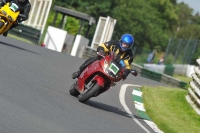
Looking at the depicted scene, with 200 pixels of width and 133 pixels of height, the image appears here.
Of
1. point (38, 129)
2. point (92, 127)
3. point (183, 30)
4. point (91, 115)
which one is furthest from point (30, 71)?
point (183, 30)

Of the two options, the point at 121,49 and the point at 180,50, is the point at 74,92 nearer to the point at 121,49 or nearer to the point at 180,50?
the point at 121,49

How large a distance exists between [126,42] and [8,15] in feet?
22.4

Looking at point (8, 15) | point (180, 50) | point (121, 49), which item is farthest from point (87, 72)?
point (180, 50)

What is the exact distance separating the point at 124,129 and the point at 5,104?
2811 millimetres

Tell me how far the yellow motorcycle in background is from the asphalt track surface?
6.09 ft

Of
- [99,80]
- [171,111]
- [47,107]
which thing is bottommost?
[171,111]

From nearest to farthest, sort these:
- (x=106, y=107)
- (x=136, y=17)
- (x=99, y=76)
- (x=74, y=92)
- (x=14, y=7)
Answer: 1. (x=99, y=76)
2. (x=74, y=92)
3. (x=106, y=107)
4. (x=14, y=7)
5. (x=136, y=17)

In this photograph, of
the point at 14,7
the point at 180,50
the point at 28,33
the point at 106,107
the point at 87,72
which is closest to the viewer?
the point at 87,72

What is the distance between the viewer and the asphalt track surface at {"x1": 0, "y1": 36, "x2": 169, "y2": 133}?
32.1ft

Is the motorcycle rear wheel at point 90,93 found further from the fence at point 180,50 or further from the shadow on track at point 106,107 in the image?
the fence at point 180,50

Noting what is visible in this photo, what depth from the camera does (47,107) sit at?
11.7m

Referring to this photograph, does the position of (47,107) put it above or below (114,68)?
below

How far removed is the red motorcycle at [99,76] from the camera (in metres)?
14.1

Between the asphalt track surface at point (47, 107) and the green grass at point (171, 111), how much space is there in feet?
1.39
